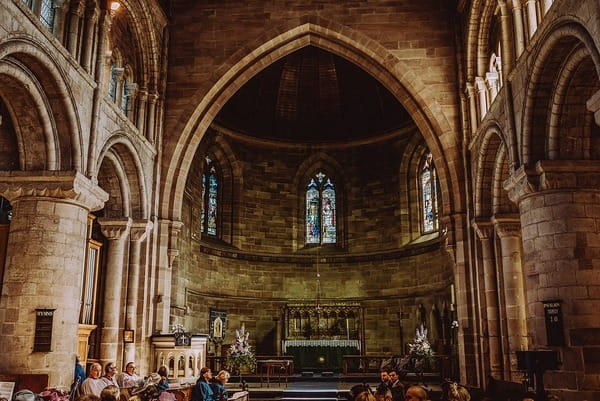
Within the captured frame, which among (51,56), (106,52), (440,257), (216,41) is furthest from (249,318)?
(51,56)

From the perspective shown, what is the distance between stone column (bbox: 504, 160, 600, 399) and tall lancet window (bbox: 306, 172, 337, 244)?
15.5m

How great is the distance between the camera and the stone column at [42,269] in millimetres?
11086

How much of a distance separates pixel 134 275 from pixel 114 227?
134 cm

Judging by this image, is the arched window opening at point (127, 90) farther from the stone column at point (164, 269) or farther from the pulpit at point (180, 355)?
the pulpit at point (180, 355)

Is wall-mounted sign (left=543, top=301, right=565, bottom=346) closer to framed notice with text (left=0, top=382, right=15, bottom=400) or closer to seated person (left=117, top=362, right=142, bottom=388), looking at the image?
seated person (left=117, top=362, right=142, bottom=388)

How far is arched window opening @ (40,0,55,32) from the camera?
1184 cm

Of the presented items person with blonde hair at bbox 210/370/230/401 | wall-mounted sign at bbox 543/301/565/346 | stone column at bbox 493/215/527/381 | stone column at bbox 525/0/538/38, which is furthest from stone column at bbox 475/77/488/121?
person with blonde hair at bbox 210/370/230/401

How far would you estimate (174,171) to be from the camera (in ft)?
58.7

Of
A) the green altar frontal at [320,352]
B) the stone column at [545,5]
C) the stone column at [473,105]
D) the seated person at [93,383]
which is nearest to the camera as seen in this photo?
the seated person at [93,383]

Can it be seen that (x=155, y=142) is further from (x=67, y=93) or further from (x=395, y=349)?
(x=395, y=349)

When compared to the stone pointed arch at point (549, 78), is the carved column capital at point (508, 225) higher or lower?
lower

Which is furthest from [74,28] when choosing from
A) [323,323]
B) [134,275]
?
[323,323]

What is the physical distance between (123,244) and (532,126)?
10146 millimetres

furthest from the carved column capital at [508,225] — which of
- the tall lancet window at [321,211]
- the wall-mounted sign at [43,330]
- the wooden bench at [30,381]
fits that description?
the tall lancet window at [321,211]
